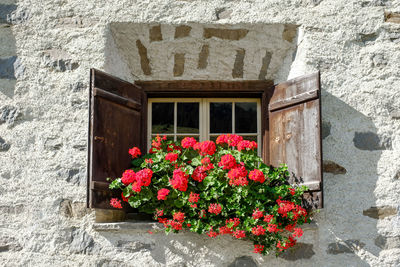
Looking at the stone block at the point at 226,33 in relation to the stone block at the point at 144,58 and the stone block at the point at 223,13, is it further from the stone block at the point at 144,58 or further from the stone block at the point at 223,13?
the stone block at the point at 144,58

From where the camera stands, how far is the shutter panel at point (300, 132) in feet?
13.5

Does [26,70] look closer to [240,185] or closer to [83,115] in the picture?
[83,115]

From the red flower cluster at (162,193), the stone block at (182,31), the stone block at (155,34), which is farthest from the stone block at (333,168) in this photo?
the stone block at (155,34)

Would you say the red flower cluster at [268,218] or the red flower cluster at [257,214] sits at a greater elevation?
the red flower cluster at [257,214]

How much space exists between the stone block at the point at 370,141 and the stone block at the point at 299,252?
82cm

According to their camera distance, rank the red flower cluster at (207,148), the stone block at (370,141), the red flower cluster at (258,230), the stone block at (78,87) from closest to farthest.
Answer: the red flower cluster at (258,230) < the red flower cluster at (207,148) < the stone block at (370,141) < the stone block at (78,87)

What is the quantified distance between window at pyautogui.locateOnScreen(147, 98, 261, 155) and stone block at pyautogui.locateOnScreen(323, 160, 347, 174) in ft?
2.40

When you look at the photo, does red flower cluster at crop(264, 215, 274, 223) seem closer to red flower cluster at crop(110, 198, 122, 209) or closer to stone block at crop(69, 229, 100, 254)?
red flower cluster at crop(110, 198, 122, 209)

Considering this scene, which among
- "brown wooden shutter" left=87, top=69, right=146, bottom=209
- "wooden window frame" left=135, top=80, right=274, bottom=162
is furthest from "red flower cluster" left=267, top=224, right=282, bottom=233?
"brown wooden shutter" left=87, top=69, right=146, bottom=209

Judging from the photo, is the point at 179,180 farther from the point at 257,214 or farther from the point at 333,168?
the point at 333,168

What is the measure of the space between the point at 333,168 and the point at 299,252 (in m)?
0.66

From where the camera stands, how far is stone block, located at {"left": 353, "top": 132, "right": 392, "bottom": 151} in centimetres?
428

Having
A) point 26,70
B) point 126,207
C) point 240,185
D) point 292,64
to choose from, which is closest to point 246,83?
point 292,64

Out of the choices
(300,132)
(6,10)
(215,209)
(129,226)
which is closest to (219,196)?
(215,209)
